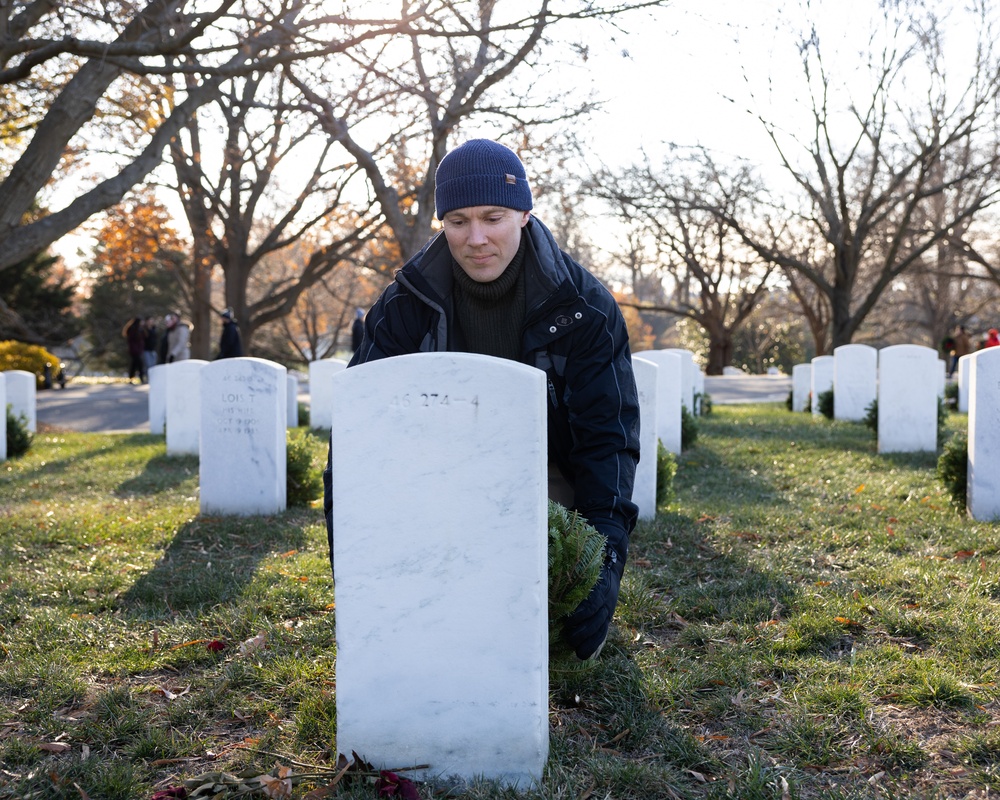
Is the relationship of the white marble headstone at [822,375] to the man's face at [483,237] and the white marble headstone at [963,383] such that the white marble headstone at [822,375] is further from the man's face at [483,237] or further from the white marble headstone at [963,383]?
the man's face at [483,237]

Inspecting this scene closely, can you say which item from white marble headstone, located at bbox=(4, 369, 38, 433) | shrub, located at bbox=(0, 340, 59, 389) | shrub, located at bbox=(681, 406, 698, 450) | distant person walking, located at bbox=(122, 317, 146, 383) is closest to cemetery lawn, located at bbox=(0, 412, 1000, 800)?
shrub, located at bbox=(681, 406, 698, 450)

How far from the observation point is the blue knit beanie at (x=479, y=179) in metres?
3.14

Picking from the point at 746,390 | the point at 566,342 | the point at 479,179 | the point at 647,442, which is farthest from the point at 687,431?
the point at 746,390

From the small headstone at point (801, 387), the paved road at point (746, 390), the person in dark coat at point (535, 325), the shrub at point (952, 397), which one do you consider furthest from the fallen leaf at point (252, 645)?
the paved road at point (746, 390)

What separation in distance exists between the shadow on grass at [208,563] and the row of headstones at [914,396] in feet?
15.6

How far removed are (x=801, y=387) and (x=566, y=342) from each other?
48.8 feet

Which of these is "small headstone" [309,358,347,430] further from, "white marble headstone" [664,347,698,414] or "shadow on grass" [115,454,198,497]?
"white marble headstone" [664,347,698,414]

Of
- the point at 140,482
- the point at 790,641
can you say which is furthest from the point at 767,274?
the point at 790,641

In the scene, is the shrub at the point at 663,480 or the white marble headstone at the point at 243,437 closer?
the white marble headstone at the point at 243,437

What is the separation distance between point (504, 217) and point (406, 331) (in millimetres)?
566

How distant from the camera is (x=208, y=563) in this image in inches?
222

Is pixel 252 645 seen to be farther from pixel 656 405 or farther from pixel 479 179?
pixel 656 405

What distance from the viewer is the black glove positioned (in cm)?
322

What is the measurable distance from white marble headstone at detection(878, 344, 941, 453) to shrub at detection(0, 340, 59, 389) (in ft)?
67.5
